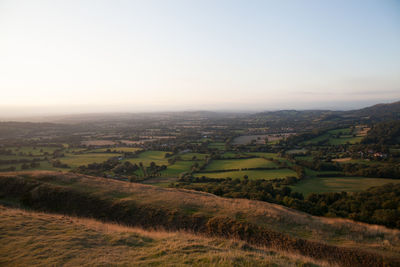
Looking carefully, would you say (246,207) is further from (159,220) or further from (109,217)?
(109,217)

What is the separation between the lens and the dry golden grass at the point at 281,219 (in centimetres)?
1164

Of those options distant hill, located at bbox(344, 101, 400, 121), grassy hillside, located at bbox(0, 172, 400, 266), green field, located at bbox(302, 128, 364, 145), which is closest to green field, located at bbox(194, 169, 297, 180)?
grassy hillside, located at bbox(0, 172, 400, 266)

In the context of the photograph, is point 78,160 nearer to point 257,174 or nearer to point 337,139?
point 257,174

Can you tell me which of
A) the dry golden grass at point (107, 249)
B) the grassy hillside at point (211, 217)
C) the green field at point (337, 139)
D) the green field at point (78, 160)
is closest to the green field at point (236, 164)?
the grassy hillside at point (211, 217)

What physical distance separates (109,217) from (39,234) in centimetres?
570

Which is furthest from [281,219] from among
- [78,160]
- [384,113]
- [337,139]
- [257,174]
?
[384,113]

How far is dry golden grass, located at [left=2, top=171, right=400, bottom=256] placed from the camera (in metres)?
11.6

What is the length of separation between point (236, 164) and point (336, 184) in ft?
75.0

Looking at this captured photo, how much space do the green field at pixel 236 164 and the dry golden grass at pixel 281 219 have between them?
104 ft

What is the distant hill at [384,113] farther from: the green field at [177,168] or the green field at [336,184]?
the green field at [177,168]

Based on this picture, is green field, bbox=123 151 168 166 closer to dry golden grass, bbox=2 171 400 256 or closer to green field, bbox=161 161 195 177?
green field, bbox=161 161 195 177

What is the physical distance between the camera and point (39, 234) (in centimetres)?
910

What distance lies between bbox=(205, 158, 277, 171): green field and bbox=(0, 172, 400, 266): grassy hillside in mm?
32012

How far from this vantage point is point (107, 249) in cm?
809
